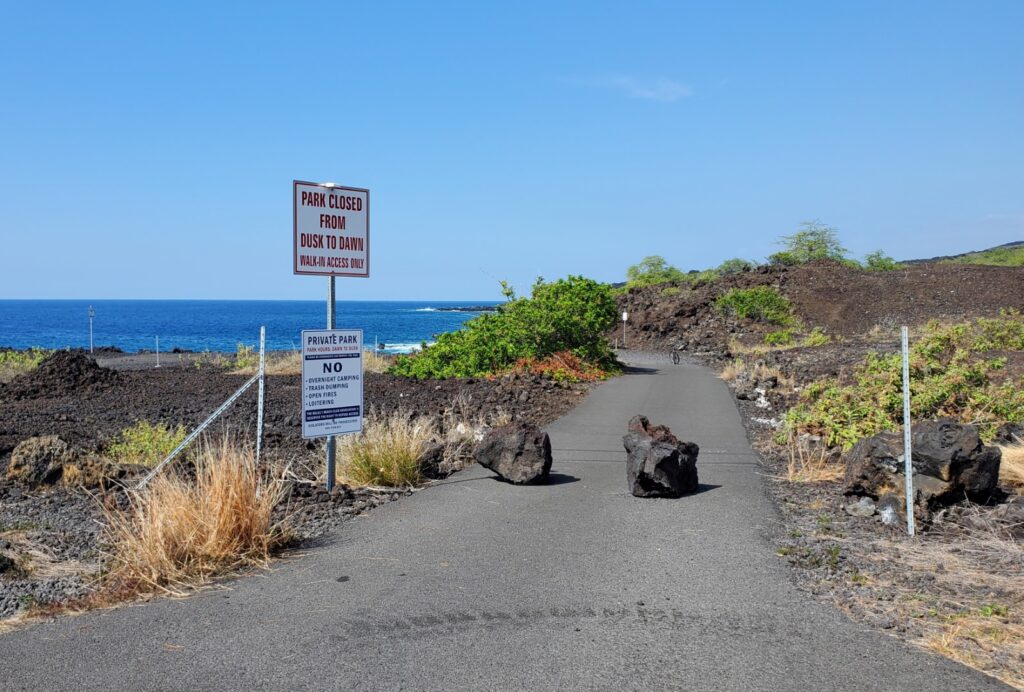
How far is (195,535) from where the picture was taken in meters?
6.16

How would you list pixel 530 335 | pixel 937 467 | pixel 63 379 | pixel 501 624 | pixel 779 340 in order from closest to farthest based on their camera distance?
pixel 501 624, pixel 937 467, pixel 63 379, pixel 530 335, pixel 779 340

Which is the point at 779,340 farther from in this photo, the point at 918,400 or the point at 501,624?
the point at 501,624

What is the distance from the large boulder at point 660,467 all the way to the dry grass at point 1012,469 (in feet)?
10.1

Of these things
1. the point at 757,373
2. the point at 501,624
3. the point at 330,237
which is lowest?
the point at 501,624

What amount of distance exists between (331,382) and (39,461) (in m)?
4.18

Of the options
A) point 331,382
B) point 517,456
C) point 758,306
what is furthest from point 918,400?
point 758,306

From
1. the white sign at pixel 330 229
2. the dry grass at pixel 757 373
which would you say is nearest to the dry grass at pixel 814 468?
the white sign at pixel 330 229

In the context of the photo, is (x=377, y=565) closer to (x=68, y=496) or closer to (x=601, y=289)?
(x=68, y=496)

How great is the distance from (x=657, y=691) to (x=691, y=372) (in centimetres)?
2443

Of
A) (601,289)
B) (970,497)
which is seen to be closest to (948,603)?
(970,497)

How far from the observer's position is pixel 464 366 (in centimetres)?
2405

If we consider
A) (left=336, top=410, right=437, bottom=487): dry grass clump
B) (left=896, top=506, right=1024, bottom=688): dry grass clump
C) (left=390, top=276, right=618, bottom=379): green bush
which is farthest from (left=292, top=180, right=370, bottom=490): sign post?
(left=390, top=276, right=618, bottom=379): green bush

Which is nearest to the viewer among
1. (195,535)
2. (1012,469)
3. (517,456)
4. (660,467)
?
(195,535)

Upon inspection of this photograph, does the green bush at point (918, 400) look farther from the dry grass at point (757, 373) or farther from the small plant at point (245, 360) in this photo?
the small plant at point (245, 360)
